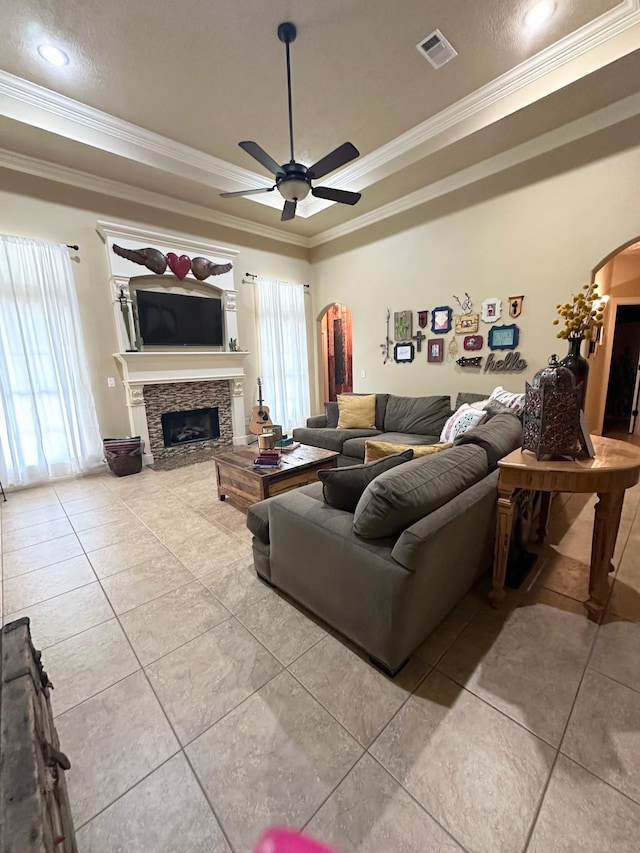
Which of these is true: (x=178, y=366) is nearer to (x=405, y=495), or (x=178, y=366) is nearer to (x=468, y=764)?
(x=405, y=495)

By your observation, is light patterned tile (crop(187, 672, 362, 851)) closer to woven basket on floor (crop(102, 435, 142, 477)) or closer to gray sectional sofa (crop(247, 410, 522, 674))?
gray sectional sofa (crop(247, 410, 522, 674))

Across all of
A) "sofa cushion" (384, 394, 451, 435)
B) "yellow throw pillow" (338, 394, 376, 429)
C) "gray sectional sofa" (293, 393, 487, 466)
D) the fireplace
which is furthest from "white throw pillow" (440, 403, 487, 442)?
the fireplace

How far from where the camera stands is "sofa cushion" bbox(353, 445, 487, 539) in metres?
1.40

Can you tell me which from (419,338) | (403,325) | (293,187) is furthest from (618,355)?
Result: (293,187)

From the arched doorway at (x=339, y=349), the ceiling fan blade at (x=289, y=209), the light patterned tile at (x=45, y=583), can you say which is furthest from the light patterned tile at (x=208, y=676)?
the arched doorway at (x=339, y=349)

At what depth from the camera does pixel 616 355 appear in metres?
6.73

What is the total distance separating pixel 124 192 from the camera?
4188 millimetres

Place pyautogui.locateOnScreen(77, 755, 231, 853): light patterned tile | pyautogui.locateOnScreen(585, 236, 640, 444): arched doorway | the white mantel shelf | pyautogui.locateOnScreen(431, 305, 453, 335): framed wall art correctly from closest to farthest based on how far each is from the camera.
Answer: pyautogui.locateOnScreen(77, 755, 231, 853): light patterned tile
the white mantel shelf
pyautogui.locateOnScreen(431, 305, 453, 335): framed wall art
pyautogui.locateOnScreen(585, 236, 640, 444): arched doorway

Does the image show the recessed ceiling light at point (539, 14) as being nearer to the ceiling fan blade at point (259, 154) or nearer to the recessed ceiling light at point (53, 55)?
the ceiling fan blade at point (259, 154)

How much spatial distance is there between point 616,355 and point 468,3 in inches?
261

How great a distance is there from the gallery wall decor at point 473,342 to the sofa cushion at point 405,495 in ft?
10.2

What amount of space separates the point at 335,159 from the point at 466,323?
2528 millimetres

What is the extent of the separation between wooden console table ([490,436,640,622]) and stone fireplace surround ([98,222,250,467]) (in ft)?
13.1

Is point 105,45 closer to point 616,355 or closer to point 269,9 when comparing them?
point 269,9
